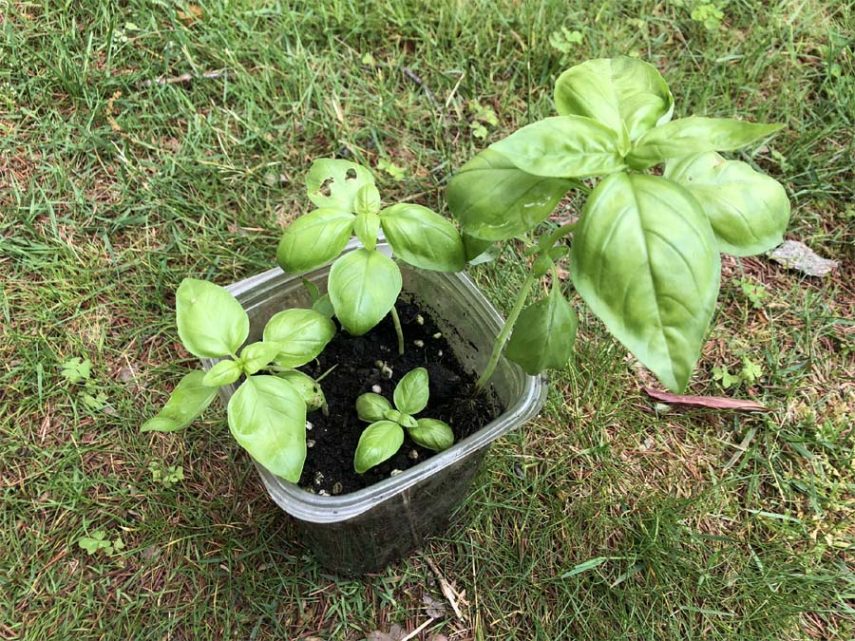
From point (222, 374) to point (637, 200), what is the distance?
612mm

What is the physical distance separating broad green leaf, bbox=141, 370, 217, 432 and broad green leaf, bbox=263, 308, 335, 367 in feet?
0.38

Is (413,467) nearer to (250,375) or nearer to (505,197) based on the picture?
(250,375)

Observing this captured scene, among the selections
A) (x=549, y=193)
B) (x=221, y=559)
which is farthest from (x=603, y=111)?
(x=221, y=559)

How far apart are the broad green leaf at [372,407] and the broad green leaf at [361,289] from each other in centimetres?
25

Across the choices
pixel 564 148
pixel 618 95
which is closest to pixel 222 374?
pixel 564 148

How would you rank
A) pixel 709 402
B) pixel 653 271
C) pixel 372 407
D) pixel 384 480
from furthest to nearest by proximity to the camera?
pixel 709 402 < pixel 372 407 < pixel 384 480 < pixel 653 271

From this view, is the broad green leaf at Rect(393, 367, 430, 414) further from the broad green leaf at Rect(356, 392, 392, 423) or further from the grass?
the grass

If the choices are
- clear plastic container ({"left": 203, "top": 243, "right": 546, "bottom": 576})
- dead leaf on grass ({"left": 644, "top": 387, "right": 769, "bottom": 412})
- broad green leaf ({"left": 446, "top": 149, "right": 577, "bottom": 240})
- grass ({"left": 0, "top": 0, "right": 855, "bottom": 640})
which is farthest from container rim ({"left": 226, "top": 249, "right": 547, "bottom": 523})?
dead leaf on grass ({"left": 644, "top": 387, "right": 769, "bottom": 412})

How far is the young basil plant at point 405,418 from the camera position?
3.97 feet

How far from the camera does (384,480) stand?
1.16 m

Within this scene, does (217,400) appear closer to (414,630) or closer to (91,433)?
(91,433)

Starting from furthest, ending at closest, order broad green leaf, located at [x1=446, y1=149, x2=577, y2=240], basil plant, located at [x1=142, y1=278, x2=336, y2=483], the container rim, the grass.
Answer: the grass < the container rim < basil plant, located at [x1=142, y1=278, x2=336, y2=483] < broad green leaf, located at [x1=446, y1=149, x2=577, y2=240]

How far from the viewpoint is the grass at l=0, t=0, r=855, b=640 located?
1580mm

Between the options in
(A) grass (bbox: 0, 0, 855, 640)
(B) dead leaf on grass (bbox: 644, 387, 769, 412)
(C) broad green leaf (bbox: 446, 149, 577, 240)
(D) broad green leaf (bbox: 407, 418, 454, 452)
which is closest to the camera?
(C) broad green leaf (bbox: 446, 149, 577, 240)
